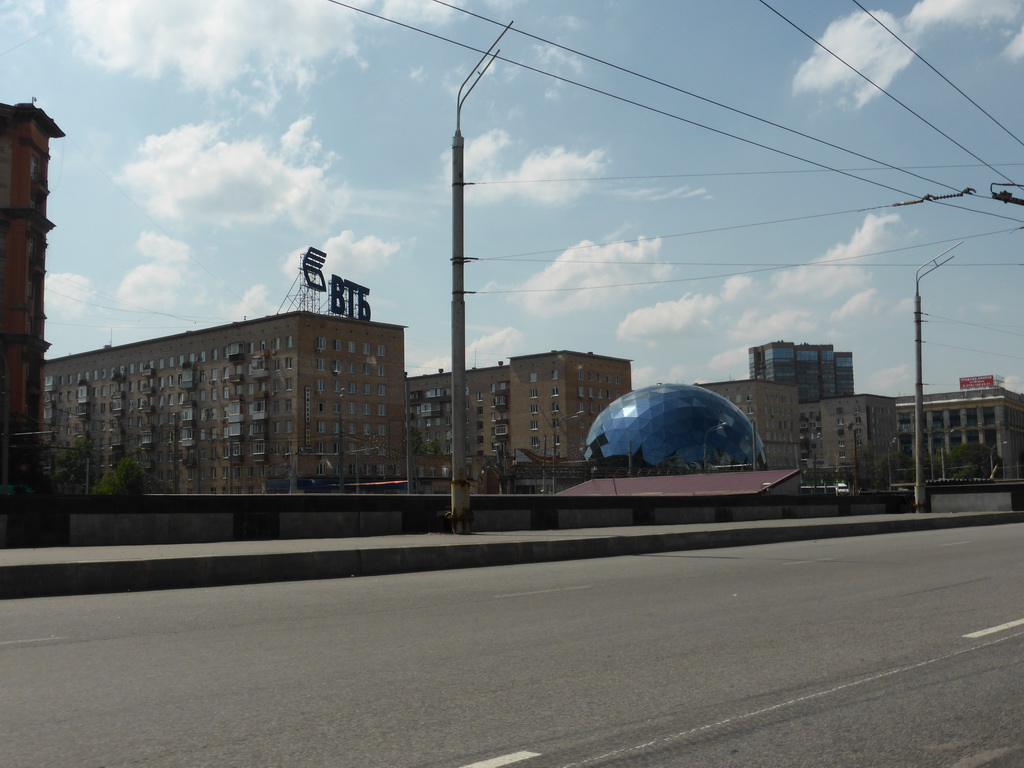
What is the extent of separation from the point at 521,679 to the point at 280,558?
9.17 m

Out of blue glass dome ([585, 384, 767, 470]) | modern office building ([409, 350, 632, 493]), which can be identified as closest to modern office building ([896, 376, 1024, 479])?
modern office building ([409, 350, 632, 493])

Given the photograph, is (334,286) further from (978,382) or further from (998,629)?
(978,382)

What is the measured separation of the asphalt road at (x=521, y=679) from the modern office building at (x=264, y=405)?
77.4 meters

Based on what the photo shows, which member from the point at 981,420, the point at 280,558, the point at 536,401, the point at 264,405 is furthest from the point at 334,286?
the point at 981,420

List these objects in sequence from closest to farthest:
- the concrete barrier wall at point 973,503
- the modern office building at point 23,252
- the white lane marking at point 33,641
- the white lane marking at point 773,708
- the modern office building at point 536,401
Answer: the white lane marking at point 773,708 → the white lane marking at point 33,641 → the concrete barrier wall at point 973,503 → the modern office building at point 23,252 → the modern office building at point 536,401

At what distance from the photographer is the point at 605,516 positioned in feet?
95.9

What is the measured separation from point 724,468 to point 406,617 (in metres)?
84.1

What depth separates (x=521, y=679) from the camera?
21.4 ft

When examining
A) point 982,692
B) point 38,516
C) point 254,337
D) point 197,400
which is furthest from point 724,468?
point 982,692

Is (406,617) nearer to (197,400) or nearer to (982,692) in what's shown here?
(982,692)

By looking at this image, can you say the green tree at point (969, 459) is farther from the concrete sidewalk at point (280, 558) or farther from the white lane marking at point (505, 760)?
the white lane marking at point (505, 760)

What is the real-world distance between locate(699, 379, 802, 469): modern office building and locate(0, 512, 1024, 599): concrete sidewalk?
147 m

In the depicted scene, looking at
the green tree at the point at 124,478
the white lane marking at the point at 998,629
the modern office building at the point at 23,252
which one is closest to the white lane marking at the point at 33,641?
the white lane marking at the point at 998,629

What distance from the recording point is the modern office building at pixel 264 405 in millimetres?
96812
